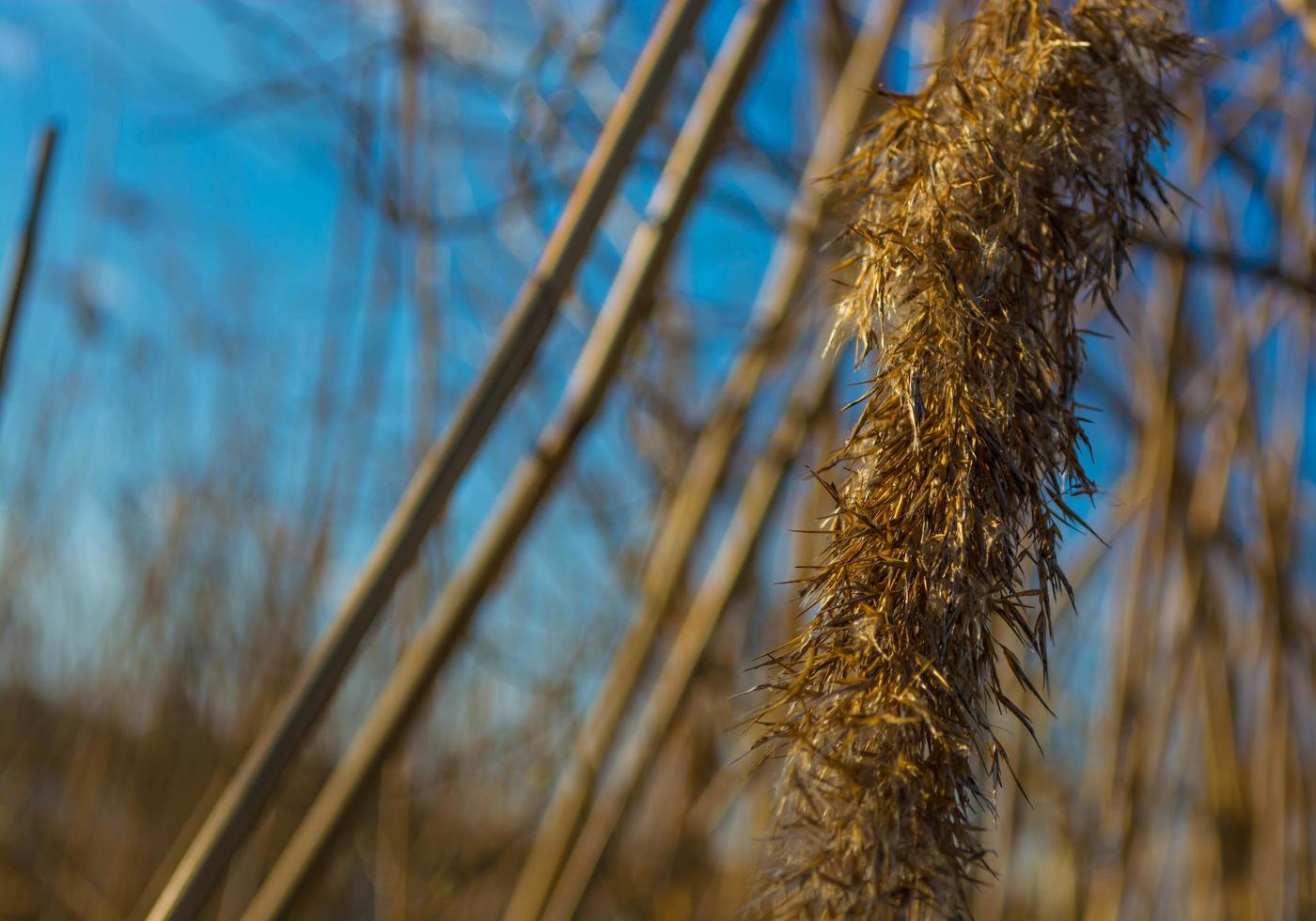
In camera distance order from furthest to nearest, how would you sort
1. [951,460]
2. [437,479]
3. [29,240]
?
[29,240] < [437,479] < [951,460]

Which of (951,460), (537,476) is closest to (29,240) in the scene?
(537,476)

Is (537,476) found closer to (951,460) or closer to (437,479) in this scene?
(437,479)

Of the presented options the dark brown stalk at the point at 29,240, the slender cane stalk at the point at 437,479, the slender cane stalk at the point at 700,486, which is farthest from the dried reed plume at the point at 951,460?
the dark brown stalk at the point at 29,240

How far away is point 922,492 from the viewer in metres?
0.20

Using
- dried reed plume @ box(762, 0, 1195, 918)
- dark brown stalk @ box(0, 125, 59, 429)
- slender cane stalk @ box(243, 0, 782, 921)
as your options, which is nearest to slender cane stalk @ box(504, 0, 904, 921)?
slender cane stalk @ box(243, 0, 782, 921)

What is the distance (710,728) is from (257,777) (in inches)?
23.5

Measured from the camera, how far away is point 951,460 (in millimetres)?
200

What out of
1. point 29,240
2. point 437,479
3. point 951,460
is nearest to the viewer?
point 951,460

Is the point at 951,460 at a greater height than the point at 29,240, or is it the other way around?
the point at 29,240

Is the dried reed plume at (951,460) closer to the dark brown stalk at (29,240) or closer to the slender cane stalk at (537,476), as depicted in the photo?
the slender cane stalk at (537,476)

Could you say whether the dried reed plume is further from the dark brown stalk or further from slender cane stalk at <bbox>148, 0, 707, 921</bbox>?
the dark brown stalk

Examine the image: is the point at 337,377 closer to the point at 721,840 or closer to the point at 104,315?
the point at 104,315

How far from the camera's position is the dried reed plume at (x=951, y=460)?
0.63 ft

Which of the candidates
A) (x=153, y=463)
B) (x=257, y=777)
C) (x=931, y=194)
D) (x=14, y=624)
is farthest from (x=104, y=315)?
(x=931, y=194)
